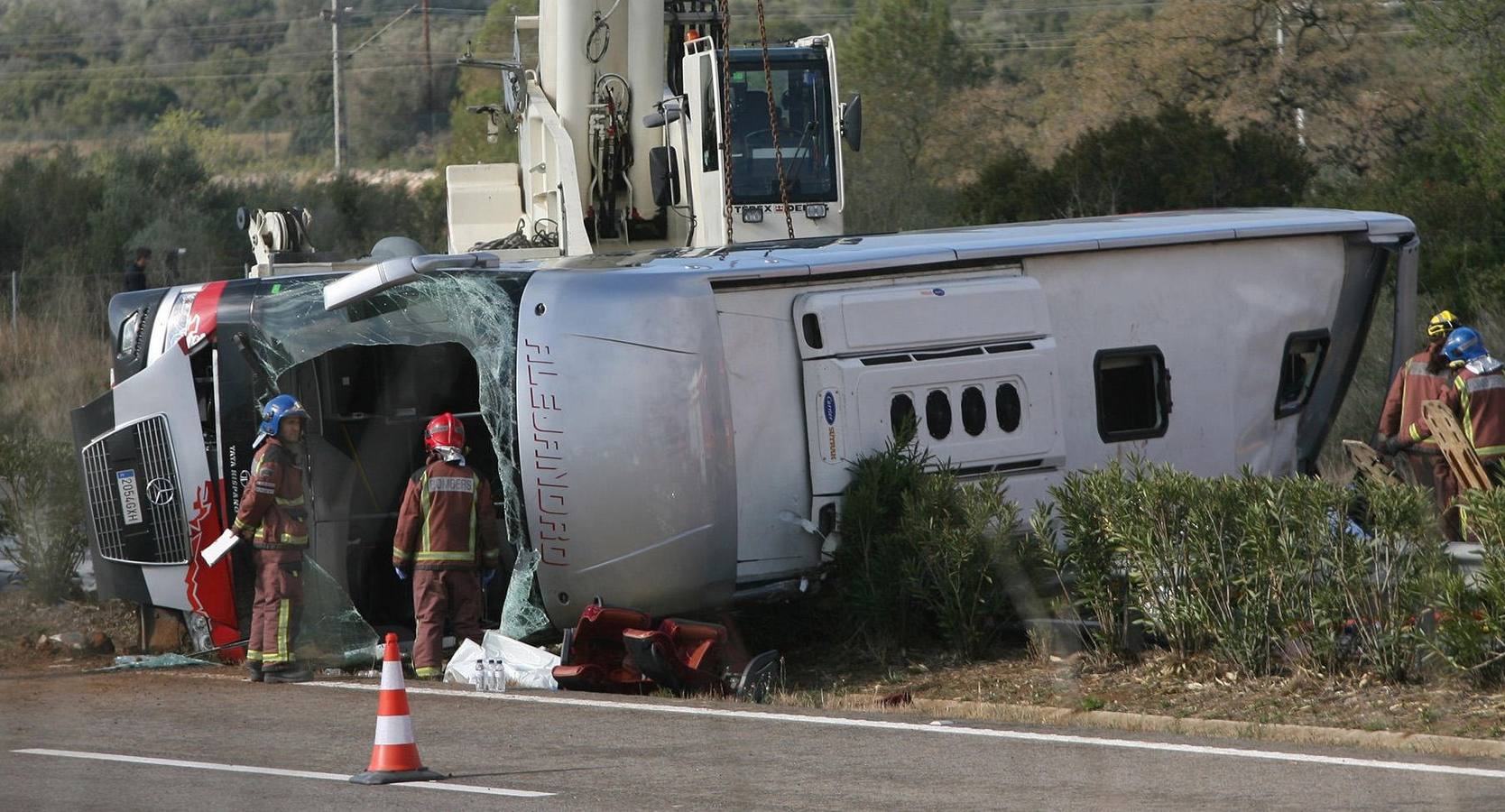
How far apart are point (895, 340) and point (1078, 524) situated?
5.61 ft

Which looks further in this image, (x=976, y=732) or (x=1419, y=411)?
(x=1419, y=411)

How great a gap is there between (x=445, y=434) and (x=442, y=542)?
67 cm

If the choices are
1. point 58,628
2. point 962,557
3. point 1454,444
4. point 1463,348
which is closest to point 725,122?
point 962,557

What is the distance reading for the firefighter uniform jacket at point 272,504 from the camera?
1069 centimetres

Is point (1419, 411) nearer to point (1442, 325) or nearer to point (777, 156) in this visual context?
point (1442, 325)

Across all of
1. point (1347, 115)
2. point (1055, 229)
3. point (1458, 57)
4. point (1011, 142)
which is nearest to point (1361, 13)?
point (1347, 115)

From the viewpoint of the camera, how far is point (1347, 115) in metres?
35.2

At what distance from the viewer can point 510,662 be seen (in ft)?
34.6

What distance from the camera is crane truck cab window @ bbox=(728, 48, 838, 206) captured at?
569 inches

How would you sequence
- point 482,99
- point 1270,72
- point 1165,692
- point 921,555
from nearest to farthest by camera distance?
point 1165,692 → point 921,555 → point 1270,72 → point 482,99

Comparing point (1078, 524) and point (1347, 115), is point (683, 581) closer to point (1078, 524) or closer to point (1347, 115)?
point (1078, 524)

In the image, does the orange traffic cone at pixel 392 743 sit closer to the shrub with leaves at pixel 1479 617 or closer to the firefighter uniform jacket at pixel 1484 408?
the shrub with leaves at pixel 1479 617

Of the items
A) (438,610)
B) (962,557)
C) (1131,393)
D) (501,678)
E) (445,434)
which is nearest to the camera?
(501,678)

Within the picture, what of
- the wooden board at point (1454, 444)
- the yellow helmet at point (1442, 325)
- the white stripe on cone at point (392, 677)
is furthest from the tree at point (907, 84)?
the white stripe on cone at point (392, 677)
